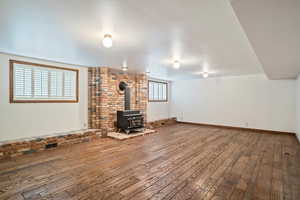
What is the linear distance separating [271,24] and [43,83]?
520 cm

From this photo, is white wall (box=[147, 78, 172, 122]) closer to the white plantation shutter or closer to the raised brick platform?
the raised brick platform

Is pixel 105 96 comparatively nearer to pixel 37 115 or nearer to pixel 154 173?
pixel 37 115

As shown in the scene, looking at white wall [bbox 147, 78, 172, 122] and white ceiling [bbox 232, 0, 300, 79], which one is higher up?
white ceiling [bbox 232, 0, 300, 79]

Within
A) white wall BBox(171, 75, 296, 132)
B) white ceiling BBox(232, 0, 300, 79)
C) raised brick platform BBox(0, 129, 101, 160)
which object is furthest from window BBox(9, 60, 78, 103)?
white wall BBox(171, 75, 296, 132)

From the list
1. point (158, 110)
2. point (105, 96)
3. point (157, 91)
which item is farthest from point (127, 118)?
point (157, 91)

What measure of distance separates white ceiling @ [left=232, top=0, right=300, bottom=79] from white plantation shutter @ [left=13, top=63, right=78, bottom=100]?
4.89 metres

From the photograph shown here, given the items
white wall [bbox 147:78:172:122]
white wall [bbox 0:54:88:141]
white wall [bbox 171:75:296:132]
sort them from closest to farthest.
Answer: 1. white wall [bbox 0:54:88:141]
2. white wall [bbox 171:75:296:132]
3. white wall [bbox 147:78:172:122]

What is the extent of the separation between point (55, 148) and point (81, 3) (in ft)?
12.8

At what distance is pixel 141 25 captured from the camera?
227 cm

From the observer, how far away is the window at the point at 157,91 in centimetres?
804

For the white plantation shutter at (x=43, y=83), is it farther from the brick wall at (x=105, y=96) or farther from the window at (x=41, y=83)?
the brick wall at (x=105, y=96)

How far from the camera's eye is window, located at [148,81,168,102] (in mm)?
8039

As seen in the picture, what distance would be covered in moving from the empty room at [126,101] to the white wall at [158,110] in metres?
1.31

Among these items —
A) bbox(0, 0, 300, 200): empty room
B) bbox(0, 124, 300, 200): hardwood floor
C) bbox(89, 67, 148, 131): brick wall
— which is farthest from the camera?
bbox(89, 67, 148, 131): brick wall
